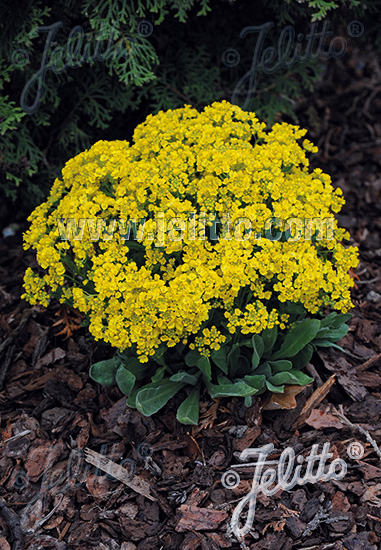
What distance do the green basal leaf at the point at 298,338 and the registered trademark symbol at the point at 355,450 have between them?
0.52 metres

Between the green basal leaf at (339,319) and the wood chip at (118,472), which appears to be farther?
the green basal leaf at (339,319)

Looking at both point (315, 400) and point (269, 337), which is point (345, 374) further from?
point (269, 337)

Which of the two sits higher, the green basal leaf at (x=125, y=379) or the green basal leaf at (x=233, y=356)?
the green basal leaf at (x=125, y=379)

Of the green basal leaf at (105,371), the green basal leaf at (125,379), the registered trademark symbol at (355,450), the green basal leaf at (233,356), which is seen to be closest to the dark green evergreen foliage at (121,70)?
the green basal leaf at (105,371)

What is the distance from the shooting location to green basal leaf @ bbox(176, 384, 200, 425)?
2775 millimetres

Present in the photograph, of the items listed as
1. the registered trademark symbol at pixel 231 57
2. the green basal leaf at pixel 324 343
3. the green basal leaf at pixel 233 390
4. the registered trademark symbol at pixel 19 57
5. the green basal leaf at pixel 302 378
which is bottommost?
the green basal leaf at pixel 324 343

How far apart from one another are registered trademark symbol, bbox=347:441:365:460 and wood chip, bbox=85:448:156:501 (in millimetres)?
967

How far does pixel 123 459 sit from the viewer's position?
2.91m

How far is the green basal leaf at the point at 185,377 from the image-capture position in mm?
2820

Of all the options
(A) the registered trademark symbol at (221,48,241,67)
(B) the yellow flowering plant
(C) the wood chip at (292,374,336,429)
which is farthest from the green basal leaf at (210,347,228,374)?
(A) the registered trademark symbol at (221,48,241,67)

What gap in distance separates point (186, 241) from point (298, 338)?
0.81 m

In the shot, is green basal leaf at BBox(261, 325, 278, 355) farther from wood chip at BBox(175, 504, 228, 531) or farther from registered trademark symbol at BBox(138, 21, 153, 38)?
registered trademark symbol at BBox(138, 21, 153, 38)

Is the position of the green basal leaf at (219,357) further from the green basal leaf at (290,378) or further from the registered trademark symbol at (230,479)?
the registered trademark symbol at (230,479)

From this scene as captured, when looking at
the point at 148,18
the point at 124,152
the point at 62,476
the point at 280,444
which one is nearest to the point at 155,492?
the point at 62,476
